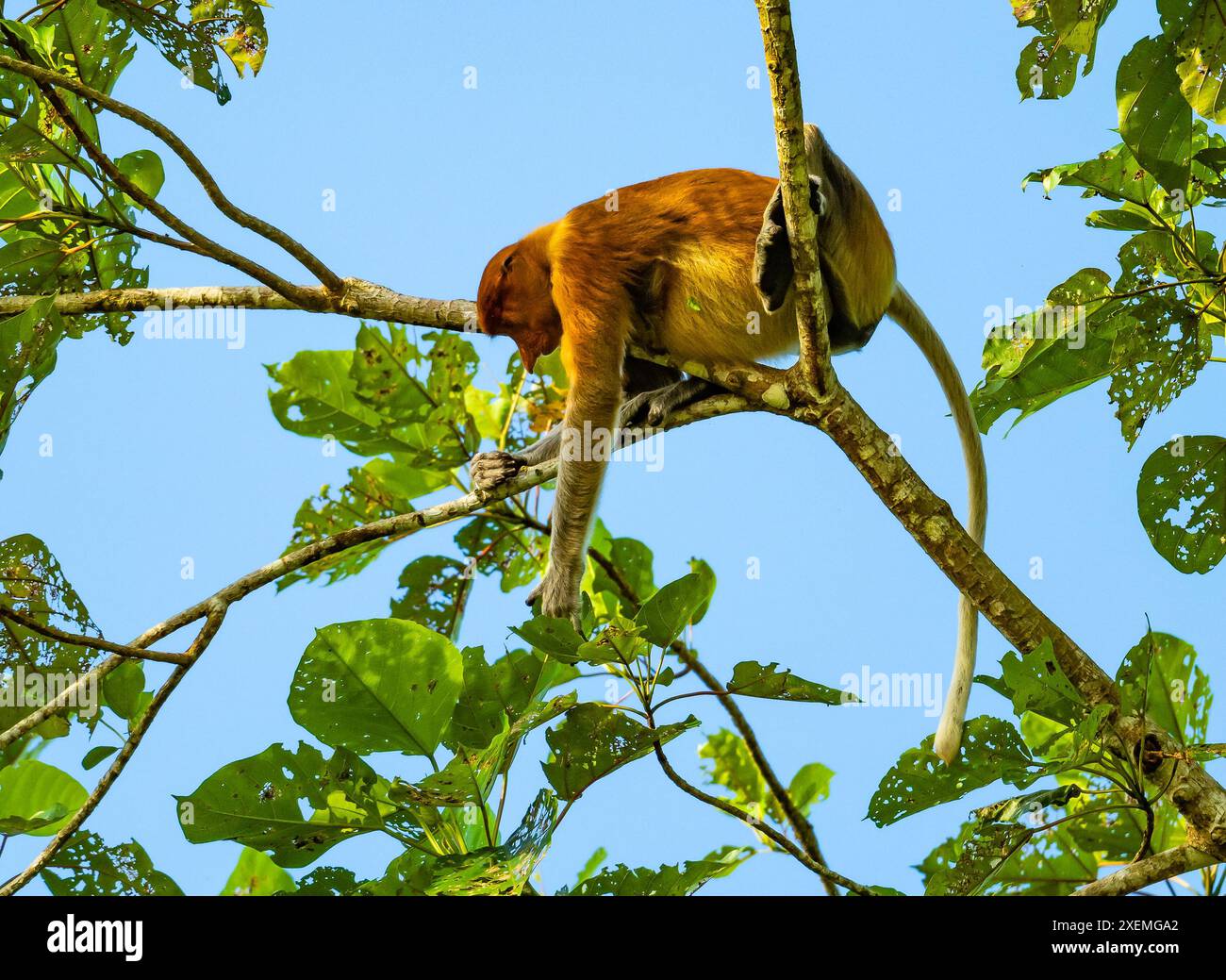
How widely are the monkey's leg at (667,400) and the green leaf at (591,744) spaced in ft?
4.81

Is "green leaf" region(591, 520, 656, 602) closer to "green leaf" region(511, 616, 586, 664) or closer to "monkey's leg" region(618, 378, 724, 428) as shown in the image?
"monkey's leg" region(618, 378, 724, 428)

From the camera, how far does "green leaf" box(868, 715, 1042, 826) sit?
3.01 metres

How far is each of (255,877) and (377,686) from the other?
1314 mm

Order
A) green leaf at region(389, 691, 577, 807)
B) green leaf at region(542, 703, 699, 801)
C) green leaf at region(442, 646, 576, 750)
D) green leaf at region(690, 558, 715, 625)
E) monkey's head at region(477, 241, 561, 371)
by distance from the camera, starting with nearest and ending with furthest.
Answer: green leaf at region(389, 691, 577, 807) → green leaf at region(542, 703, 699, 801) → green leaf at region(442, 646, 576, 750) → green leaf at region(690, 558, 715, 625) → monkey's head at region(477, 241, 561, 371)

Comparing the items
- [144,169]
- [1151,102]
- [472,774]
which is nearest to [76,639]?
[472,774]

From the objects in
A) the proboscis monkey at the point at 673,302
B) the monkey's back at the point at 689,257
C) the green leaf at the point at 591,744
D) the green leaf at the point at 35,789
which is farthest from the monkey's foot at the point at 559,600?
the green leaf at the point at 35,789

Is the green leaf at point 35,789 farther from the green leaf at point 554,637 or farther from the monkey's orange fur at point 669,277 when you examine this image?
the monkey's orange fur at point 669,277

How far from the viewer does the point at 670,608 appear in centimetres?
286

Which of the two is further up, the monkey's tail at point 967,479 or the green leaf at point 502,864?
the monkey's tail at point 967,479

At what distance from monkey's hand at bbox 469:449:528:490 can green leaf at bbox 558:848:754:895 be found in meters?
1.76

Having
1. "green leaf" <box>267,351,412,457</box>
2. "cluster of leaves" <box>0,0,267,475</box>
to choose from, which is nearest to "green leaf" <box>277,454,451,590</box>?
"green leaf" <box>267,351,412,457</box>

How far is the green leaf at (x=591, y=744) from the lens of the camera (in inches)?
116

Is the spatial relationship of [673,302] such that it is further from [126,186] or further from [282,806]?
[282,806]
